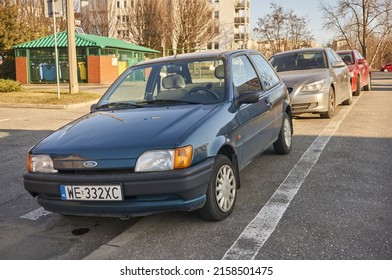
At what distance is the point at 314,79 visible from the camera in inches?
348

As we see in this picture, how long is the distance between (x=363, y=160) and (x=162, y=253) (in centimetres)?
367

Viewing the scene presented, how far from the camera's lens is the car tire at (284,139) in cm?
593

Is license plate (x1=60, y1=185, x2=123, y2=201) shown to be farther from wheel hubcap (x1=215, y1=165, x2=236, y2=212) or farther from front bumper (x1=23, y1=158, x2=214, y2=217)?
wheel hubcap (x1=215, y1=165, x2=236, y2=212)

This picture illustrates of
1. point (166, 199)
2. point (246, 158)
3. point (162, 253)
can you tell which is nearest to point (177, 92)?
point (246, 158)

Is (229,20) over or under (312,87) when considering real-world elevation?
over

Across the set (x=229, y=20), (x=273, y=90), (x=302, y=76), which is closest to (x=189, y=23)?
(x=229, y=20)

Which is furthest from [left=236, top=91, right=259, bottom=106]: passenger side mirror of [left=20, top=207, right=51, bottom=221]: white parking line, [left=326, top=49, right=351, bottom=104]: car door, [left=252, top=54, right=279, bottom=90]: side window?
[left=326, top=49, right=351, bottom=104]: car door

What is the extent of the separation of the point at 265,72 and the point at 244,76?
3.05 ft

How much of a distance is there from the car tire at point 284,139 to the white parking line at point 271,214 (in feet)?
0.92

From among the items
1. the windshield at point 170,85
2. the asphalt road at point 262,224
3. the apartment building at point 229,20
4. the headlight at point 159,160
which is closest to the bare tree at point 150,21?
the apartment building at point 229,20

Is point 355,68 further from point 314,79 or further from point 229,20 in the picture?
point 229,20

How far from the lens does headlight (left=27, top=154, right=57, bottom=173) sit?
3435mm

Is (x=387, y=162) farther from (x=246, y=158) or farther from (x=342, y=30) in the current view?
(x=342, y=30)

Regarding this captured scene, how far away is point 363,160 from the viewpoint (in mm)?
5660
